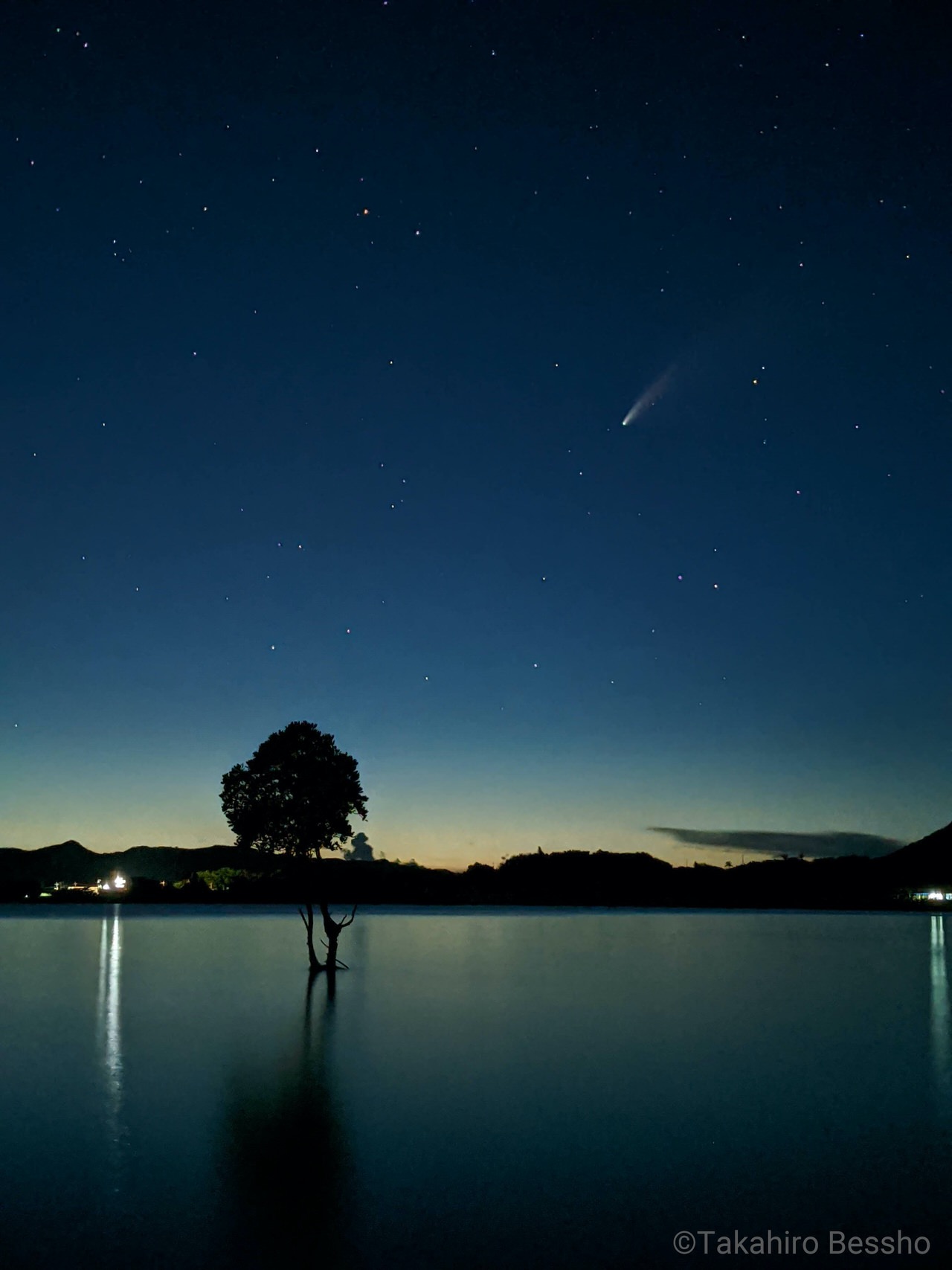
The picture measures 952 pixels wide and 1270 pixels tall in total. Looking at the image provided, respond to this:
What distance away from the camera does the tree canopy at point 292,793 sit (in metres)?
33.6

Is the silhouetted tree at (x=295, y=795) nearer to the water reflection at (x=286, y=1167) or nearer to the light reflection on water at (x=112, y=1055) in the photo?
the light reflection on water at (x=112, y=1055)

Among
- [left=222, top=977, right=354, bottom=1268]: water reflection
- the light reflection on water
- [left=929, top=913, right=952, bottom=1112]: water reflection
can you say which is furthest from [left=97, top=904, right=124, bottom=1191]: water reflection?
[left=929, top=913, right=952, bottom=1112]: water reflection

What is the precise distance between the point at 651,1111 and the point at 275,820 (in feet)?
67.8

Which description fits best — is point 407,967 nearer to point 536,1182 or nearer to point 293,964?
point 293,964

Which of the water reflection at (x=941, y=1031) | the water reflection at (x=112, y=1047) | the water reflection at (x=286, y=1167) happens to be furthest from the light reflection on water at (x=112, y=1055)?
the water reflection at (x=941, y=1031)

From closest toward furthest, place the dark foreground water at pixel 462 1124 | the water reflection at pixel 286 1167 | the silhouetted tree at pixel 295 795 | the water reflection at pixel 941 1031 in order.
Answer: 1. the water reflection at pixel 286 1167
2. the dark foreground water at pixel 462 1124
3. the water reflection at pixel 941 1031
4. the silhouetted tree at pixel 295 795

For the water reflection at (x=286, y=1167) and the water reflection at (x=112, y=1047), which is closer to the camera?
the water reflection at (x=286, y=1167)

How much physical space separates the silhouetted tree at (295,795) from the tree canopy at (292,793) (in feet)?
0.09

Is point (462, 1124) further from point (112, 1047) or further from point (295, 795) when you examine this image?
point (295, 795)

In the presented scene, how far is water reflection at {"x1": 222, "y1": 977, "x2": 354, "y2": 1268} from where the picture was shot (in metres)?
9.26

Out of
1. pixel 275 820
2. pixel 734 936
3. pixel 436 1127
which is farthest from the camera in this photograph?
pixel 734 936

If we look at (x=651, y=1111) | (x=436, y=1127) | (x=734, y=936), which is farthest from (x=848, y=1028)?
(x=734, y=936)

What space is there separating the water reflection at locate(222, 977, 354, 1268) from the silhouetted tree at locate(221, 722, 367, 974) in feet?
49.9

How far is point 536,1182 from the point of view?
11.8m
